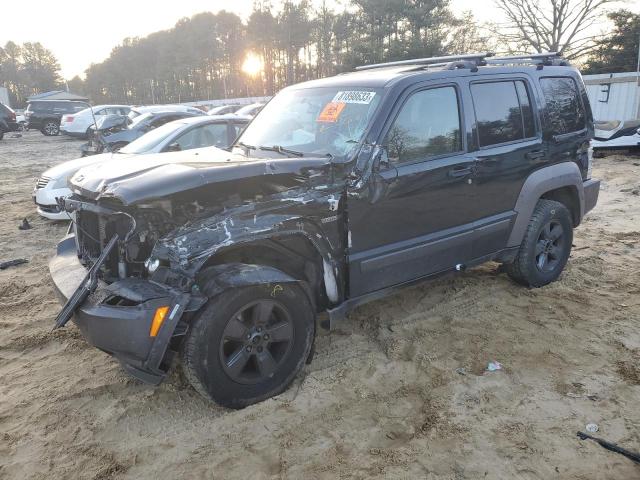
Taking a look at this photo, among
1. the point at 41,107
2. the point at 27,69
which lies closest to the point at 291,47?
the point at 41,107

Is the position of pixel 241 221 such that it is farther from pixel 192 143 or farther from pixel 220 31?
pixel 220 31

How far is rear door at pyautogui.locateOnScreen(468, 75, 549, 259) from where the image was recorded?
13.6ft

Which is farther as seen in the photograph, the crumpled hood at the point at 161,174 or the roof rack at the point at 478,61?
the roof rack at the point at 478,61

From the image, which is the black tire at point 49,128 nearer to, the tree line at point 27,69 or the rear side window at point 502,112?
the rear side window at point 502,112

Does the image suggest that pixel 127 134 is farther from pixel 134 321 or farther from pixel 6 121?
pixel 6 121

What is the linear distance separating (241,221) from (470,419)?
183cm

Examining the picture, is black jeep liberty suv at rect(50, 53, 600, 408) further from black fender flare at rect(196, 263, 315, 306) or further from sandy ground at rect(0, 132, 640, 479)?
sandy ground at rect(0, 132, 640, 479)

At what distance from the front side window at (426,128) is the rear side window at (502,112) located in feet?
0.87

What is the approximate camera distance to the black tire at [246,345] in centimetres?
291

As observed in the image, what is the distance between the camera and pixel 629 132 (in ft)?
43.0

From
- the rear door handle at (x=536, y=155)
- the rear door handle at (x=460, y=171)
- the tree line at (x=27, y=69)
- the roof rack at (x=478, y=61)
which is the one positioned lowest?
the rear door handle at (x=460, y=171)

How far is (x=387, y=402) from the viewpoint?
3.26 metres

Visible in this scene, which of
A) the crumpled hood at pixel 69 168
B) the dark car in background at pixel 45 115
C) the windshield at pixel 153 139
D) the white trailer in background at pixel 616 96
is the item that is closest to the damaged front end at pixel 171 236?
the windshield at pixel 153 139

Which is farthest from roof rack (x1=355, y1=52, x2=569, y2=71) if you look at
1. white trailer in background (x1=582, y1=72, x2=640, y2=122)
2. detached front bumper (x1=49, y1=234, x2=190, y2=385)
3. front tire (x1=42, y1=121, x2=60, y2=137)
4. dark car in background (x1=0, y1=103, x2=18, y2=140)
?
front tire (x1=42, y1=121, x2=60, y2=137)
